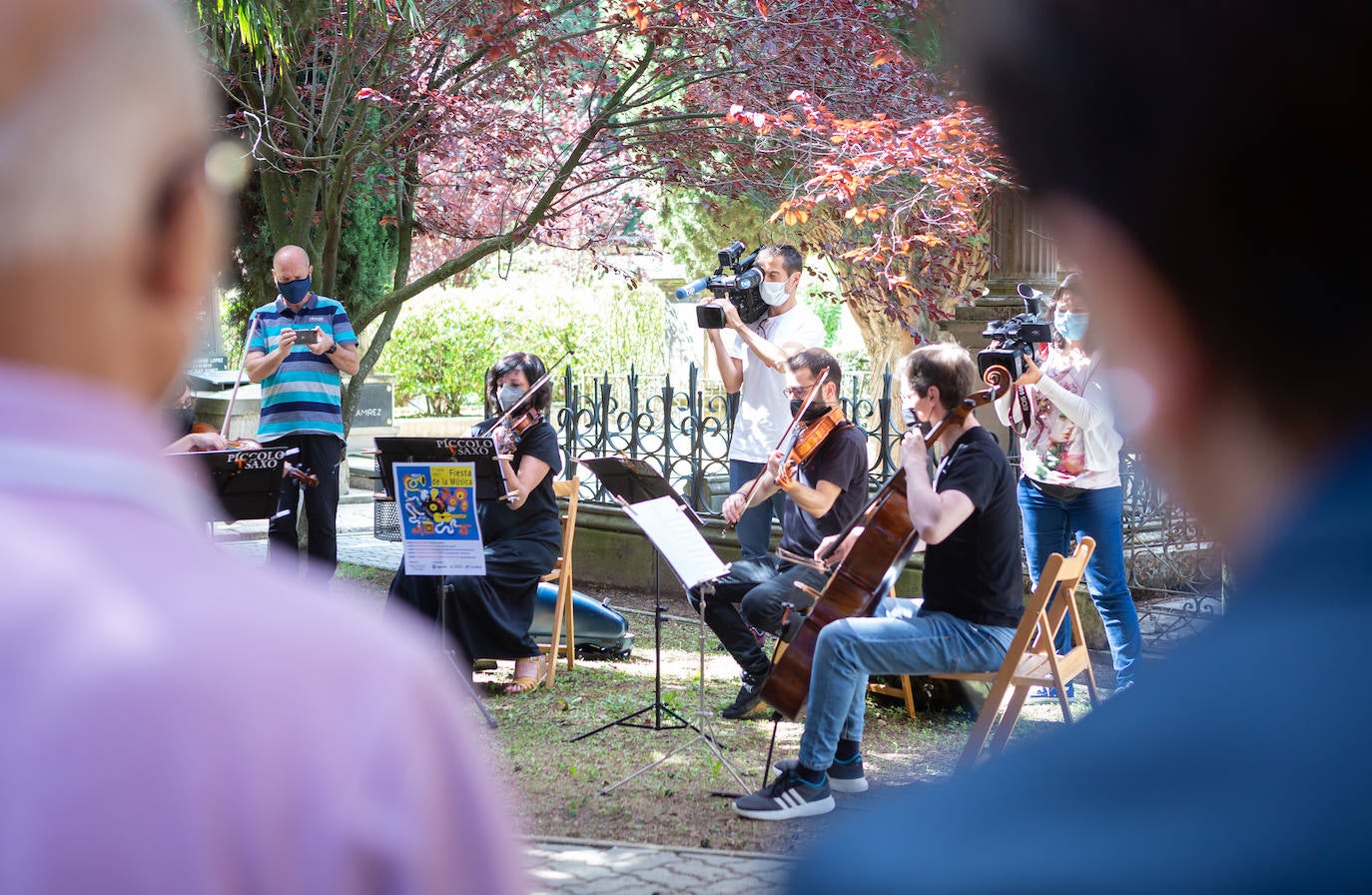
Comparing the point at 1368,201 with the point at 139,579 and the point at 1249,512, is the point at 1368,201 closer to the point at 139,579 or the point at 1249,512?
the point at 1249,512

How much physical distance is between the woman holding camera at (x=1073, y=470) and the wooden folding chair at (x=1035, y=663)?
24.0 inches

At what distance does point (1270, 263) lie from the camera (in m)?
0.60

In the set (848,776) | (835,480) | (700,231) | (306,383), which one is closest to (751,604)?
(835,480)

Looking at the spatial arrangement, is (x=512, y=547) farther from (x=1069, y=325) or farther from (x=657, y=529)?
(x=1069, y=325)

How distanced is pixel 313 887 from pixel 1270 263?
484 mm

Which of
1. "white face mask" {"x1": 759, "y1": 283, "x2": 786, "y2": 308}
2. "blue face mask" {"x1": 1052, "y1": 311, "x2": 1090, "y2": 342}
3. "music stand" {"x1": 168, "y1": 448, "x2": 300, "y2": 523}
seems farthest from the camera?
"white face mask" {"x1": 759, "y1": 283, "x2": 786, "y2": 308}

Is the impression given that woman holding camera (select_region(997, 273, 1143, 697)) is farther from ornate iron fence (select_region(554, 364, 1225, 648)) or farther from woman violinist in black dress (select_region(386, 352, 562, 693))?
woman violinist in black dress (select_region(386, 352, 562, 693))

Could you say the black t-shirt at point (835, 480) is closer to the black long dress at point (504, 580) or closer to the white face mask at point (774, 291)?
the white face mask at point (774, 291)

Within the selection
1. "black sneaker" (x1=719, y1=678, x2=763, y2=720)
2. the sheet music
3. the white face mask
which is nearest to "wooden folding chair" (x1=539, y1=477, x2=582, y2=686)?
"black sneaker" (x1=719, y1=678, x2=763, y2=720)

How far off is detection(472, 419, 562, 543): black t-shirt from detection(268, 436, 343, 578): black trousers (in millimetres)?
1118

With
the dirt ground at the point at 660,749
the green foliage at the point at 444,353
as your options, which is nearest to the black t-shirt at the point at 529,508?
the dirt ground at the point at 660,749

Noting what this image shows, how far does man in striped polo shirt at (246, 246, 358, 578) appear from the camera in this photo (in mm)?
7441

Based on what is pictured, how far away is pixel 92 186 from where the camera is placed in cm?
58

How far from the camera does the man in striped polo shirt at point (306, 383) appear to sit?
7.44m
